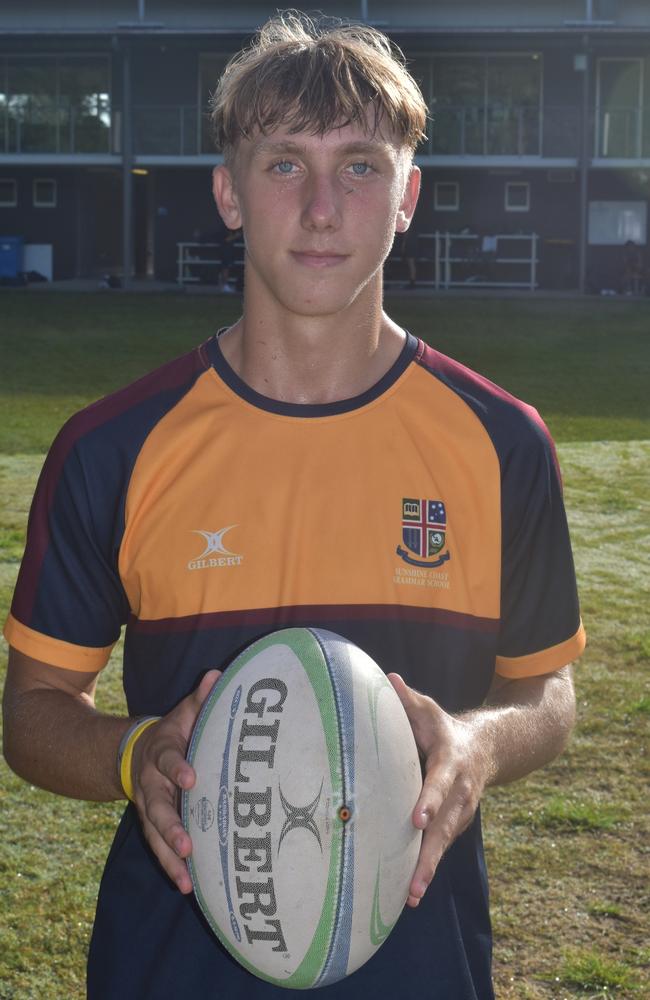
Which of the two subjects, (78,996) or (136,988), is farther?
(78,996)

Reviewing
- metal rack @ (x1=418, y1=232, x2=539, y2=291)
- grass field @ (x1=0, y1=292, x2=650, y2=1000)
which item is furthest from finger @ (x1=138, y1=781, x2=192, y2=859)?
metal rack @ (x1=418, y1=232, x2=539, y2=291)

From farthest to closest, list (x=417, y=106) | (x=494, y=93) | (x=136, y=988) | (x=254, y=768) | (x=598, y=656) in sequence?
(x=494, y=93) → (x=598, y=656) → (x=417, y=106) → (x=136, y=988) → (x=254, y=768)

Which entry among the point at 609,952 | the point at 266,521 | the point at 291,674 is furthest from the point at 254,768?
the point at 609,952

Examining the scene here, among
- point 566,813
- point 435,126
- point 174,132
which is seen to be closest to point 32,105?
point 174,132

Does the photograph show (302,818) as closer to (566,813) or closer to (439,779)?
(439,779)

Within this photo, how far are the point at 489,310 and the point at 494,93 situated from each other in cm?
1161

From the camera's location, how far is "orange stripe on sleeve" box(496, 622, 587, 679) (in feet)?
8.89

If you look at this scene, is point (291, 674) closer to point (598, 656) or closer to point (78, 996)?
point (78, 996)

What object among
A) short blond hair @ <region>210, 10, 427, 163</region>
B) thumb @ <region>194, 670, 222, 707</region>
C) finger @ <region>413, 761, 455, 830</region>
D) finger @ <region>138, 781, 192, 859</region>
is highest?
short blond hair @ <region>210, 10, 427, 163</region>

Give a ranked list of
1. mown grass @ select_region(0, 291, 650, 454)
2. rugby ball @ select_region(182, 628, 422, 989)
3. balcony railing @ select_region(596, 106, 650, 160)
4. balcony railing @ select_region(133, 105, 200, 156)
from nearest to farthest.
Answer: rugby ball @ select_region(182, 628, 422, 989), mown grass @ select_region(0, 291, 650, 454), balcony railing @ select_region(596, 106, 650, 160), balcony railing @ select_region(133, 105, 200, 156)

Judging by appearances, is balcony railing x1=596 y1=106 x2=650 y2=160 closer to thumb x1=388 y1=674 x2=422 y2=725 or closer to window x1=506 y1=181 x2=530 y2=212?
window x1=506 y1=181 x2=530 y2=212

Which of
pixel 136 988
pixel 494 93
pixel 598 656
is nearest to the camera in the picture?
pixel 136 988

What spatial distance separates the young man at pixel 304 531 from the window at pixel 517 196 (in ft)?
122

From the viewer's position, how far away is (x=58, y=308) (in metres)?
29.0
